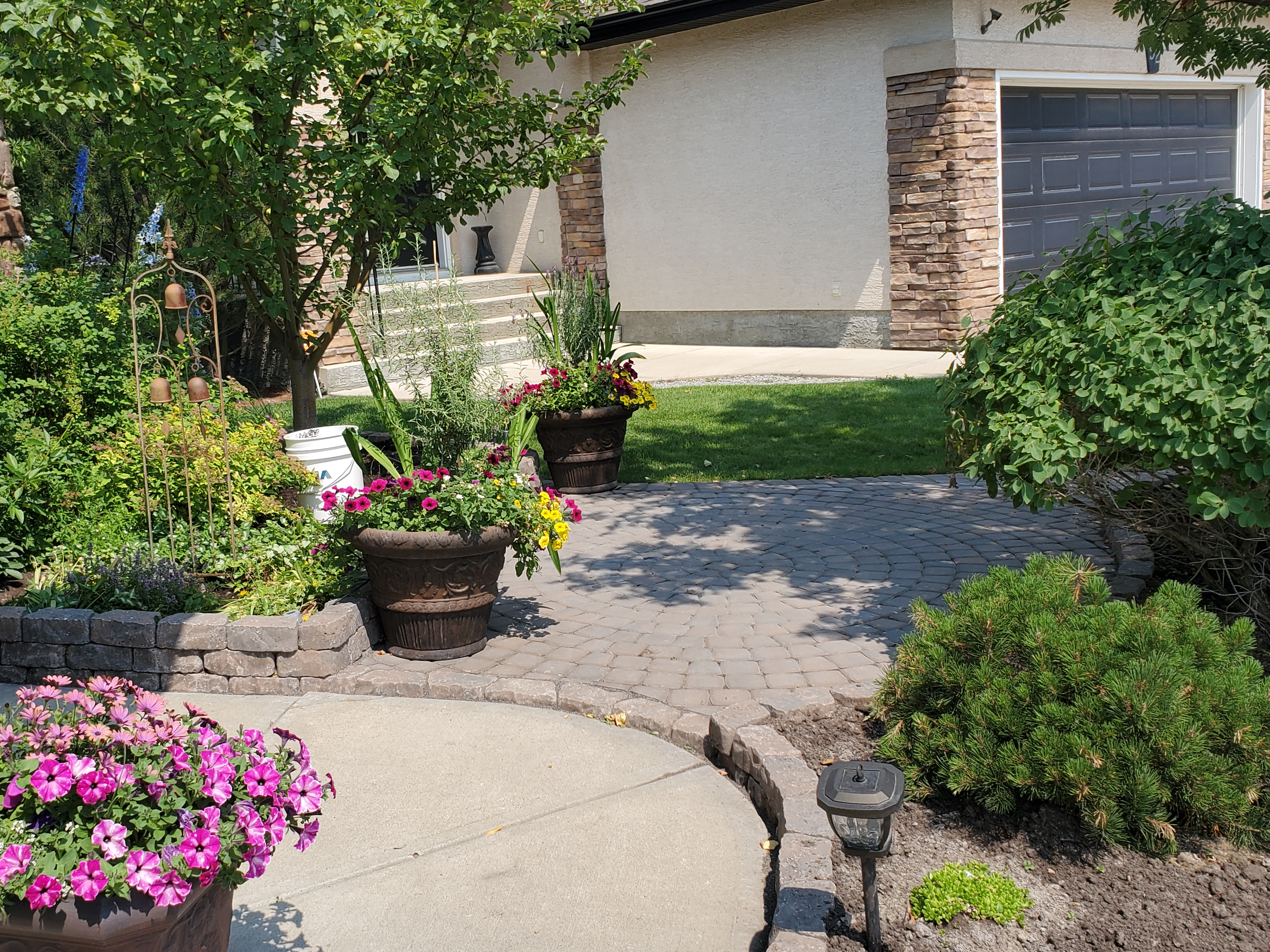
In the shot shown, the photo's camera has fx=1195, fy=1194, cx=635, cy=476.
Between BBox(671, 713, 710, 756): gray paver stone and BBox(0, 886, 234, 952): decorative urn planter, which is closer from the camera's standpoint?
BBox(0, 886, 234, 952): decorative urn planter

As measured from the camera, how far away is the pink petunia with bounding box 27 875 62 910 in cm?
226

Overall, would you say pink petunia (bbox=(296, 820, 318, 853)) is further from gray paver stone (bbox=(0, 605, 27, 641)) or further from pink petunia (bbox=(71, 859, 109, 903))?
gray paver stone (bbox=(0, 605, 27, 641))

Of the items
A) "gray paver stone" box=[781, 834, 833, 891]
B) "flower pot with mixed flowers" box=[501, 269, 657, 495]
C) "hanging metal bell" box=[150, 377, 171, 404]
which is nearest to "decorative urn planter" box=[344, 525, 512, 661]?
"hanging metal bell" box=[150, 377, 171, 404]

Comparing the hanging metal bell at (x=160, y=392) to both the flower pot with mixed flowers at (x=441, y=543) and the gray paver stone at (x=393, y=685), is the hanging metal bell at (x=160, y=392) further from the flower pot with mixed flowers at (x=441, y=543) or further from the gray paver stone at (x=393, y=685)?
the gray paver stone at (x=393, y=685)

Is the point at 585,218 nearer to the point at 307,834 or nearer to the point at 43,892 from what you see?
the point at 307,834

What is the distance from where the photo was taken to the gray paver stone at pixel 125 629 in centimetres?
493

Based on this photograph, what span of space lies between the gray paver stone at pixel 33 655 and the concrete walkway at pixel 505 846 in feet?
2.96

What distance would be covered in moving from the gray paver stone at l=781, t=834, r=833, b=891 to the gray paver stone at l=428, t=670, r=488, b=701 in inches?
64.6

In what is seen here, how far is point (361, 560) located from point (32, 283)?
2911mm

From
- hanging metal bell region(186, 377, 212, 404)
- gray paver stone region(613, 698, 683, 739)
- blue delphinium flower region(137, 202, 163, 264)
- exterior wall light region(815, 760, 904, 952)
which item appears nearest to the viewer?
exterior wall light region(815, 760, 904, 952)

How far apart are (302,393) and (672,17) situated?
26.2 ft

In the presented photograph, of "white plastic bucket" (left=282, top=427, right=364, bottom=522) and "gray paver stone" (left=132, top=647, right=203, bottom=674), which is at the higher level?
"white plastic bucket" (left=282, top=427, right=364, bottom=522)

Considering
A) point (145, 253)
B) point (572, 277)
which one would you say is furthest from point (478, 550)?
point (145, 253)

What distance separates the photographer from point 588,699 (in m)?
A: 4.52
